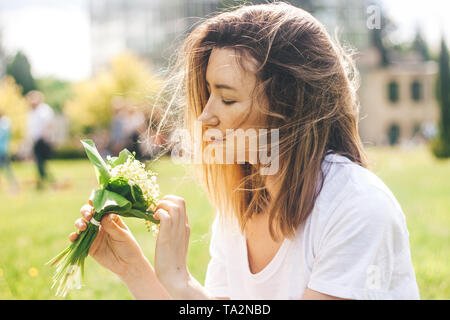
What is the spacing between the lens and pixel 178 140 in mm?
1844

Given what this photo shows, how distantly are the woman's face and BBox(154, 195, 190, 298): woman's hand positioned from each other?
0.92 ft

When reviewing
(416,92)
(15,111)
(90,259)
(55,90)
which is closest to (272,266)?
(90,259)

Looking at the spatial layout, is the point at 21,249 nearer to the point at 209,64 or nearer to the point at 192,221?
the point at 192,221

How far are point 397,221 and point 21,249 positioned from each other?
3.87 meters

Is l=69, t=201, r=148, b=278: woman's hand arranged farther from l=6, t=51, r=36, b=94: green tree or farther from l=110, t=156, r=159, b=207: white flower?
l=6, t=51, r=36, b=94: green tree

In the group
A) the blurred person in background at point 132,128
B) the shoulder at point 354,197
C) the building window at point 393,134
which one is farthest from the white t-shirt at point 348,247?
the building window at point 393,134

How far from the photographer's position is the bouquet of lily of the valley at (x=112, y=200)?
1474 millimetres

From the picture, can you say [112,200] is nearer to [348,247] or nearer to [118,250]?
[118,250]

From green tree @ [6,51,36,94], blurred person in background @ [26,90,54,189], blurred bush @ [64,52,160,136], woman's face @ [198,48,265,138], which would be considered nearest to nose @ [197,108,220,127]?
woman's face @ [198,48,265,138]

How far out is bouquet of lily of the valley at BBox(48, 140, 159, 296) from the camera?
58.0 inches

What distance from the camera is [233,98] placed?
1422 mm

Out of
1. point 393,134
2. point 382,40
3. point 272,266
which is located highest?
point 382,40

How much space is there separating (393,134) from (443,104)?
1685 cm
